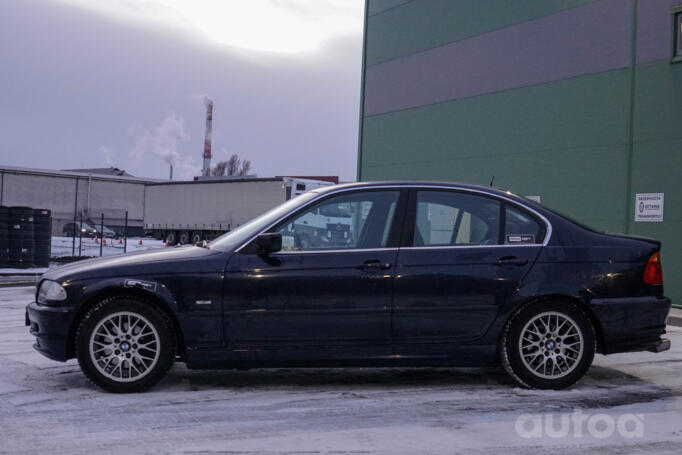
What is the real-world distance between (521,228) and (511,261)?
0.31 metres

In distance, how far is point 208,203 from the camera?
Result: 4497 centimetres

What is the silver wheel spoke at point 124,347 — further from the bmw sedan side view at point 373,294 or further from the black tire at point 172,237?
the black tire at point 172,237

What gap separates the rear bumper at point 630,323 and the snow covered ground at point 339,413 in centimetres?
35

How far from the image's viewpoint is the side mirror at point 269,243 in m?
6.02

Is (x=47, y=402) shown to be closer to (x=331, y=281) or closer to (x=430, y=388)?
(x=331, y=281)

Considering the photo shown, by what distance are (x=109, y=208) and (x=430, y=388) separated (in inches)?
2292

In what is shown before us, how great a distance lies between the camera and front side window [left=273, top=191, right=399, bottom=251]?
6199 mm

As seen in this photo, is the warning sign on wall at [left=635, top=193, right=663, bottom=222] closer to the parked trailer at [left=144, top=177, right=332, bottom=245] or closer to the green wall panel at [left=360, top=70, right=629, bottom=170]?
the green wall panel at [left=360, top=70, right=629, bottom=170]

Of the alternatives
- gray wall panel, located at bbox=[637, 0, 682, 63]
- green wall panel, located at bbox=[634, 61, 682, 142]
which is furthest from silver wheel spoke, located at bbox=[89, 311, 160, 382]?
gray wall panel, located at bbox=[637, 0, 682, 63]

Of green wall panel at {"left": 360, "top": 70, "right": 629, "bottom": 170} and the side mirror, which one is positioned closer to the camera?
the side mirror

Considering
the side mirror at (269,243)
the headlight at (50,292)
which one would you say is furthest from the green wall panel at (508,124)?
the headlight at (50,292)

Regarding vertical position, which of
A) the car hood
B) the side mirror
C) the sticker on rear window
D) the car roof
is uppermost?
the car roof

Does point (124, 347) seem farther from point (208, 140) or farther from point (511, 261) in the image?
point (208, 140)

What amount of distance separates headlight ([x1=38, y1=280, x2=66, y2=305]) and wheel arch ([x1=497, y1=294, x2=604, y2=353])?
3.33 m
